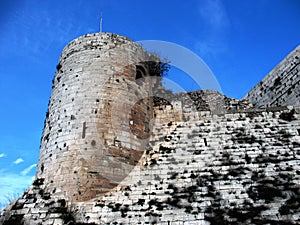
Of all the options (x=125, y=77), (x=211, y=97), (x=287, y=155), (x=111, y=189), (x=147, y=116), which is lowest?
(x=111, y=189)

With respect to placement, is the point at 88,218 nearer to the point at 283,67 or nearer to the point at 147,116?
the point at 147,116

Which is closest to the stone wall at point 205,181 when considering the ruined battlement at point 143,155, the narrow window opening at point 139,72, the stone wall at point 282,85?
the ruined battlement at point 143,155

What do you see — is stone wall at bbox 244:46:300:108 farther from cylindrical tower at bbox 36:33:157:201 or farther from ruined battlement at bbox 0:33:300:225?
cylindrical tower at bbox 36:33:157:201

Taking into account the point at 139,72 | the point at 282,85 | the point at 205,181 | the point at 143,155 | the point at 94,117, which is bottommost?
the point at 205,181

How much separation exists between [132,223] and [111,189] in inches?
60.7

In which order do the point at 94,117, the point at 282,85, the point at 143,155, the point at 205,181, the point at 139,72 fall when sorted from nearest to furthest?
the point at 205,181, the point at 94,117, the point at 143,155, the point at 139,72, the point at 282,85

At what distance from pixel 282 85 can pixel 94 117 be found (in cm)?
916

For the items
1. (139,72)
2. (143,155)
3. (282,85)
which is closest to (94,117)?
(143,155)

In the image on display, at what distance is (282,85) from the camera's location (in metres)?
14.6

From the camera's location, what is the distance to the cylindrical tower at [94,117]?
909cm

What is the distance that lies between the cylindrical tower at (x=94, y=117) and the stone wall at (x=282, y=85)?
632cm

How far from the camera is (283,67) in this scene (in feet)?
48.5

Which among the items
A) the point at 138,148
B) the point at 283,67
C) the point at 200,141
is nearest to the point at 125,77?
the point at 138,148

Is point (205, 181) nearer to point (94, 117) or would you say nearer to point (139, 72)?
point (94, 117)
